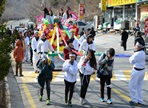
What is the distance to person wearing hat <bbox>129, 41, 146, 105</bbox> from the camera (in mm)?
8586

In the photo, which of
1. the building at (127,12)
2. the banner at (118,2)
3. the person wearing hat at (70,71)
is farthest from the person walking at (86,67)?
the banner at (118,2)

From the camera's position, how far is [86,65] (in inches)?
345

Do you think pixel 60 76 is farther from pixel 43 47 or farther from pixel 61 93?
pixel 61 93

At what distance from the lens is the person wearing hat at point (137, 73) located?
28.2 feet

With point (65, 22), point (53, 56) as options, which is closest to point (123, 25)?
point (65, 22)

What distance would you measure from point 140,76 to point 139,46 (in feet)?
2.72

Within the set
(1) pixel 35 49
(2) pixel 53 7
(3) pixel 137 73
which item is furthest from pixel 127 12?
(3) pixel 137 73

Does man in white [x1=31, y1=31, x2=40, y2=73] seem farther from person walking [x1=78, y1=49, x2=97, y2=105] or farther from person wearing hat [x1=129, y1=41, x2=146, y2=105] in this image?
person wearing hat [x1=129, y1=41, x2=146, y2=105]

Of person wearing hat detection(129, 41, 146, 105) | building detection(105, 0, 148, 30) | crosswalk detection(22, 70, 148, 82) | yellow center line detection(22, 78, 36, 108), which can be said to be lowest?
yellow center line detection(22, 78, 36, 108)

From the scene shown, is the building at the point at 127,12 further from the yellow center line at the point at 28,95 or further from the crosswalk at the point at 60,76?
the yellow center line at the point at 28,95

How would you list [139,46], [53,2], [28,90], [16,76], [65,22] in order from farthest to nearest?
1. [53,2]
2. [65,22]
3. [16,76]
4. [28,90]
5. [139,46]

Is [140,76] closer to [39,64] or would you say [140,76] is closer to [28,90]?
[39,64]

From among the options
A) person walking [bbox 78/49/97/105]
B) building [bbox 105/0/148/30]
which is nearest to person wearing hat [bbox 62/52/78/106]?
person walking [bbox 78/49/97/105]

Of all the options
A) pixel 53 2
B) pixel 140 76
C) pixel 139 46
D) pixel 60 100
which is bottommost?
pixel 60 100
